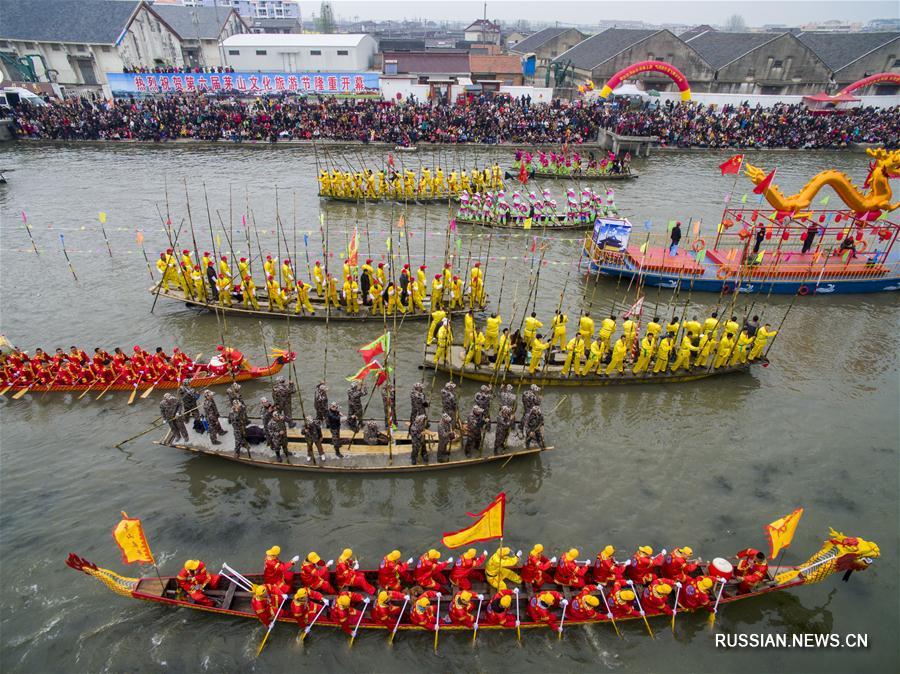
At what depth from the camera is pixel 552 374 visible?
47.0 ft

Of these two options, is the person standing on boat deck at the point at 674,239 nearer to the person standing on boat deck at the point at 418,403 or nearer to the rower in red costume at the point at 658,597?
the person standing on boat deck at the point at 418,403

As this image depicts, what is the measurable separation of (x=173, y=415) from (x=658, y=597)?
404 inches

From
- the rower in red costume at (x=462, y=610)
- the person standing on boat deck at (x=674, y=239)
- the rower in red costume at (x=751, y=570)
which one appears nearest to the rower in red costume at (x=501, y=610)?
the rower in red costume at (x=462, y=610)

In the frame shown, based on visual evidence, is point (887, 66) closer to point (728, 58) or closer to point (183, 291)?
point (728, 58)

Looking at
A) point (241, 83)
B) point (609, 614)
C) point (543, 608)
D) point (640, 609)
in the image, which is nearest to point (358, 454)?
point (543, 608)

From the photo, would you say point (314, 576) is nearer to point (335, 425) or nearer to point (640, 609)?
point (335, 425)

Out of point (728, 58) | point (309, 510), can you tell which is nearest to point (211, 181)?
Answer: point (309, 510)

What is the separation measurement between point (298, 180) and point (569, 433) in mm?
25606

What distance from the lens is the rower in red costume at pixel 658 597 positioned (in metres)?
8.63

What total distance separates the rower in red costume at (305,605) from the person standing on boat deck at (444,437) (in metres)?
3.94

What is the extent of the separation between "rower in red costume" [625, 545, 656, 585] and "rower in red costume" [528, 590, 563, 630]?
1.53m

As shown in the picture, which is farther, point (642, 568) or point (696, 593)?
point (642, 568)

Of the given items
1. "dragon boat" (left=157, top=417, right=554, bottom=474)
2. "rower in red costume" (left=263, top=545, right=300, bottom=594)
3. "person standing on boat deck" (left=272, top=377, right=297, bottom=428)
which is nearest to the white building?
"person standing on boat deck" (left=272, top=377, right=297, bottom=428)

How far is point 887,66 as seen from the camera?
47.9m
